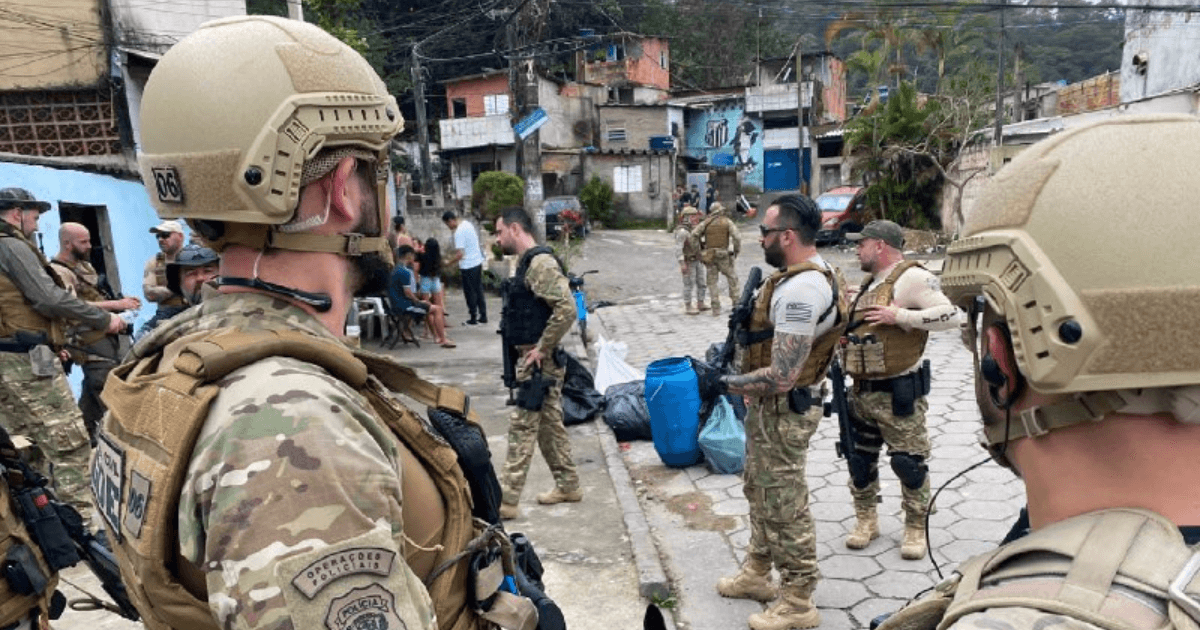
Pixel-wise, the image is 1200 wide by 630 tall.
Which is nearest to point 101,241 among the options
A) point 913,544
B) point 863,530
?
point 863,530

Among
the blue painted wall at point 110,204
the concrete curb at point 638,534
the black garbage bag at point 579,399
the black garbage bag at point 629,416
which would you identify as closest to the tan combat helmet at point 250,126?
the concrete curb at point 638,534

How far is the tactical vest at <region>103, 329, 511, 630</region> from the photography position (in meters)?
1.16

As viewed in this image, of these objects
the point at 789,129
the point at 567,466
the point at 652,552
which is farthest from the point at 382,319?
the point at 789,129

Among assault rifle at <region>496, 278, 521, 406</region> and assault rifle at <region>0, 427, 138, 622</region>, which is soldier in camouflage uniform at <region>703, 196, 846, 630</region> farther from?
assault rifle at <region>0, 427, 138, 622</region>

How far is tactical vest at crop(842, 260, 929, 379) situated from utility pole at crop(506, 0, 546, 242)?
893cm

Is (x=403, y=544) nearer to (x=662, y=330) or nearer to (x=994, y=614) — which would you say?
(x=994, y=614)

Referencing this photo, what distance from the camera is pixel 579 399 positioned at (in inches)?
265

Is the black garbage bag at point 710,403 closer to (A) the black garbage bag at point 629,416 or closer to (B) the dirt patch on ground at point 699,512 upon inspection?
(B) the dirt patch on ground at point 699,512

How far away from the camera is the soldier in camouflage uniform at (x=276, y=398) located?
3.45 feet

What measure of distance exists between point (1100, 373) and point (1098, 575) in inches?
9.7

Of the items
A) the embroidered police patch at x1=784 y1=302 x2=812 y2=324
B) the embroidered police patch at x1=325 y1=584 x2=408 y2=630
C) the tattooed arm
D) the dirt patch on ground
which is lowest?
the dirt patch on ground

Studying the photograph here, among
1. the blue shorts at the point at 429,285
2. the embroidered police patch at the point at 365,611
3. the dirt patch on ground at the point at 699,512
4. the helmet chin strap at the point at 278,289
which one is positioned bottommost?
the dirt patch on ground at the point at 699,512

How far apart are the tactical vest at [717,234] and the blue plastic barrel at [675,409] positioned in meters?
5.63

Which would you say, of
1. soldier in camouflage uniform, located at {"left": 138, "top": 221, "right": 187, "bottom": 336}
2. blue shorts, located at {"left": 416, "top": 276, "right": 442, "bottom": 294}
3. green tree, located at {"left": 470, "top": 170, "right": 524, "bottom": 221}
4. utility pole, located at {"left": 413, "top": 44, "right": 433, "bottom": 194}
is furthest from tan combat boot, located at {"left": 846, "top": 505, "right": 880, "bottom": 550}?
utility pole, located at {"left": 413, "top": 44, "right": 433, "bottom": 194}
